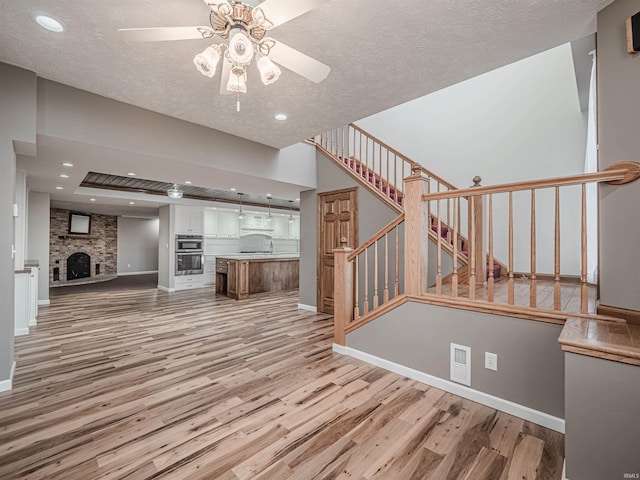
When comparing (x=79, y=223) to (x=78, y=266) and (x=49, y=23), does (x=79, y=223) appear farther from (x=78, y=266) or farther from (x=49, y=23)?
(x=49, y=23)

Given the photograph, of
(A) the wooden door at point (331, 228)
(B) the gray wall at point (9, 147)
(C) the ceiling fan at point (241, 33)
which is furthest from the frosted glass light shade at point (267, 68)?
(A) the wooden door at point (331, 228)

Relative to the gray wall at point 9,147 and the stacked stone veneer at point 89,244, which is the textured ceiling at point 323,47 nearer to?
the gray wall at point 9,147

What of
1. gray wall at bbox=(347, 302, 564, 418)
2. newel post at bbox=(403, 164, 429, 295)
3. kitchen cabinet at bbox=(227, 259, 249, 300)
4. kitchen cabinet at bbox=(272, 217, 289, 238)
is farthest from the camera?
kitchen cabinet at bbox=(272, 217, 289, 238)

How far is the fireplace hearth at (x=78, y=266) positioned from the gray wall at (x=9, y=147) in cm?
930

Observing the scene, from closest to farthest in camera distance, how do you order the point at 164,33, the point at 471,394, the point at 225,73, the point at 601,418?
the point at 601,418, the point at 164,33, the point at 225,73, the point at 471,394

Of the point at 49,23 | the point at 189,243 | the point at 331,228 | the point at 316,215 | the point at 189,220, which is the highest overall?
the point at 49,23

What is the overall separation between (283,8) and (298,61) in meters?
0.36

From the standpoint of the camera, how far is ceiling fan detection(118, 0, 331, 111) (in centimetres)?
150

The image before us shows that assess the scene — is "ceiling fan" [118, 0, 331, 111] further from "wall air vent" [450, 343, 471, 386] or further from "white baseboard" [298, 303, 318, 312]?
"white baseboard" [298, 303, 318, 312]

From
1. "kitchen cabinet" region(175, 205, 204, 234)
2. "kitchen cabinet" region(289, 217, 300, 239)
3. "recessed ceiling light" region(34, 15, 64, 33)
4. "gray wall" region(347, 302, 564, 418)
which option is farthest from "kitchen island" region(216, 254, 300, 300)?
"recessed ceiling light" region(34, 15, 64, 33)

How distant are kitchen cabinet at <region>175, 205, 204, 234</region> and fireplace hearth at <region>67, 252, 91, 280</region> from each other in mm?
5061

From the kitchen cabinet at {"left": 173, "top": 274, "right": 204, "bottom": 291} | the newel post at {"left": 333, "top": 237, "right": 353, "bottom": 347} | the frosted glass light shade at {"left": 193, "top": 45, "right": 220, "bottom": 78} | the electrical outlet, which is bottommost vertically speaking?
the kitchen cabinet at {"left": 173, "top": 274, "right": 204, "bottom": 291}

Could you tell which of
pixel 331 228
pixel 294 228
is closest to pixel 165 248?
pixel 294 228

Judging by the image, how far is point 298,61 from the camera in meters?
1.83
